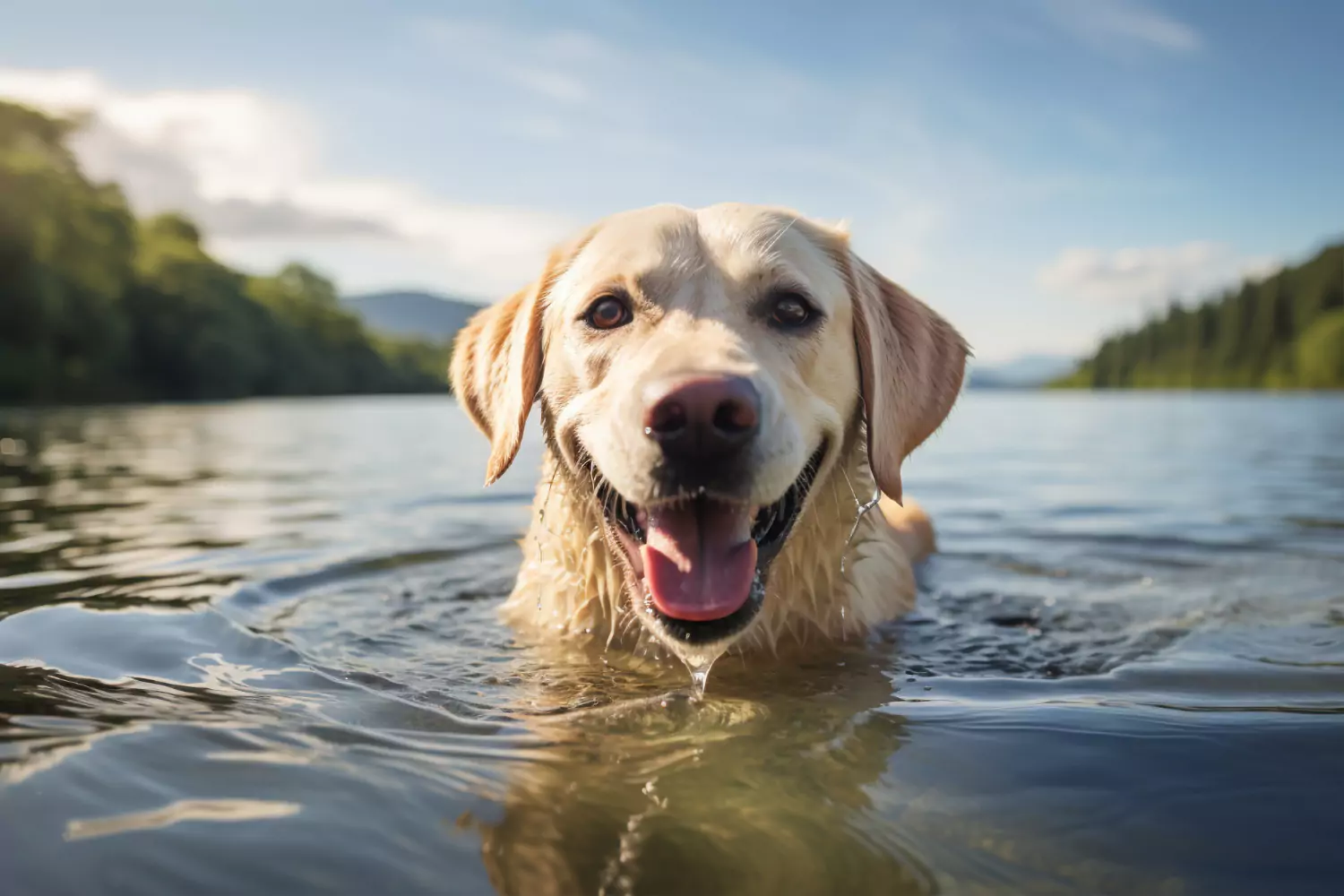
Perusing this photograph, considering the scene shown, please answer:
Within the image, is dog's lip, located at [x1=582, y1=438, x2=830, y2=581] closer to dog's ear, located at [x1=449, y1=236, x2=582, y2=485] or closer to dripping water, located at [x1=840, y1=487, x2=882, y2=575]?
dripping water, located at [x1=840, y1=487, x2=882, y2=575]

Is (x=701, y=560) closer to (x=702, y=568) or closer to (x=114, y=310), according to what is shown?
(x=702, y=568)

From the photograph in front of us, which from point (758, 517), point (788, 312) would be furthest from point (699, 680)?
point (788, 312)

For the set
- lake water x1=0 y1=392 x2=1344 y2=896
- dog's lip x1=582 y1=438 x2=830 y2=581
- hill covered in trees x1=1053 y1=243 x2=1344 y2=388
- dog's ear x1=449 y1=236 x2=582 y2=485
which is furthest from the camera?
hill covered in trees x1=1053 y1=243 x2=1344 y2=388

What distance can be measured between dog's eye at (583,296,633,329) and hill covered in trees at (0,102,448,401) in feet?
152

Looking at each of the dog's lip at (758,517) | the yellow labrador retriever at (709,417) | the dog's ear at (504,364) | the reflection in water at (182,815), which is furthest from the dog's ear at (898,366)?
the reflection in water at (182,815)

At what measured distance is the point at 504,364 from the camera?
4590 mm

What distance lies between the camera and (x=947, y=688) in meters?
3.80

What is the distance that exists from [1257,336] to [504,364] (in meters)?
138

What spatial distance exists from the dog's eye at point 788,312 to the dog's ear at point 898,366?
41 centimetres

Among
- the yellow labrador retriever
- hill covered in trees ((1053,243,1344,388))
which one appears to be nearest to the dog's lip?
the yellow labrador retriever

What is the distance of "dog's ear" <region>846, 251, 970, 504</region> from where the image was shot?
4.19 meters

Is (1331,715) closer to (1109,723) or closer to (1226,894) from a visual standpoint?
(1109,723)

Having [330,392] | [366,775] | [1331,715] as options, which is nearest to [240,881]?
[366,775]

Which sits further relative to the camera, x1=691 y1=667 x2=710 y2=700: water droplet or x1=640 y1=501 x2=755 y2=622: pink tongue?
x1=691 y1=667 x2=710 y2=700: water droplet
